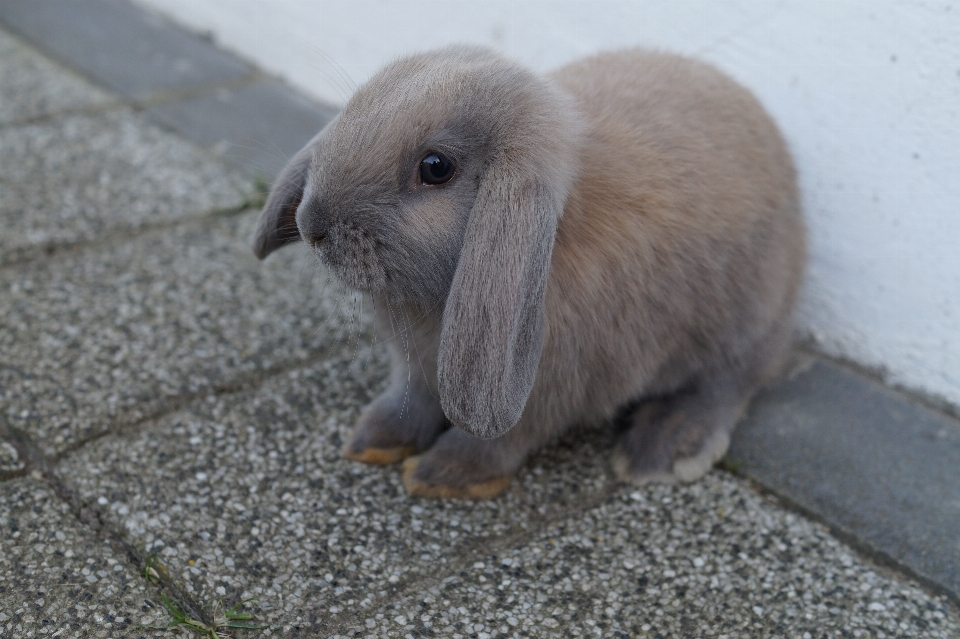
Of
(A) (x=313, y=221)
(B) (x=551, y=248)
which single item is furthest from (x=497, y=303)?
(A) (x=313, y=221)

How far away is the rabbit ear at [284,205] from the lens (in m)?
2.24

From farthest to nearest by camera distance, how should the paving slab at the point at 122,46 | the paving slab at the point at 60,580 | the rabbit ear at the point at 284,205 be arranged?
the paving slab at the point at 122,46 → the rabbit ear at the point at 284,205 → the paving slab at the point at 60,580

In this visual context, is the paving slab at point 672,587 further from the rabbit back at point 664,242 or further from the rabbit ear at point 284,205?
the rabbit ear at point 284,205

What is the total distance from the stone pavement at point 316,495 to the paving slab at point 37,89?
29.7 inches

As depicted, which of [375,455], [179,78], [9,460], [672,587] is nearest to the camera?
[672,587]

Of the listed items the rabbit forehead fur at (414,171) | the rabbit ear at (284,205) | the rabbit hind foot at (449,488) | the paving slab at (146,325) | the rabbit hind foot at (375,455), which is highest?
the rabbit forehead fur at (414,171)

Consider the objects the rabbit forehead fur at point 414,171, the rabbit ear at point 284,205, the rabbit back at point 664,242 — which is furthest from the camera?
the rabbit ear at point 284,205

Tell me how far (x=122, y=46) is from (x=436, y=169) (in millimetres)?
3125

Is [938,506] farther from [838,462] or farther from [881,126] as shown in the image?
[881,126]

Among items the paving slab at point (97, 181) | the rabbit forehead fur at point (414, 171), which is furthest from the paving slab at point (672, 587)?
the paving slab at point (97, 181)

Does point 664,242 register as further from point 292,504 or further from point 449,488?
point 292,504

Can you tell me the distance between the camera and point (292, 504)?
2.22 metres

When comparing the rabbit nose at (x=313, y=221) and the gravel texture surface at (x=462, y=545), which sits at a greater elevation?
the rabbit nose at (x=313, y=221)

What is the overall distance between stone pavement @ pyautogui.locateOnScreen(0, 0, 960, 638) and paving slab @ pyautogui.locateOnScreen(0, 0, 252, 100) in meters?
1.06
